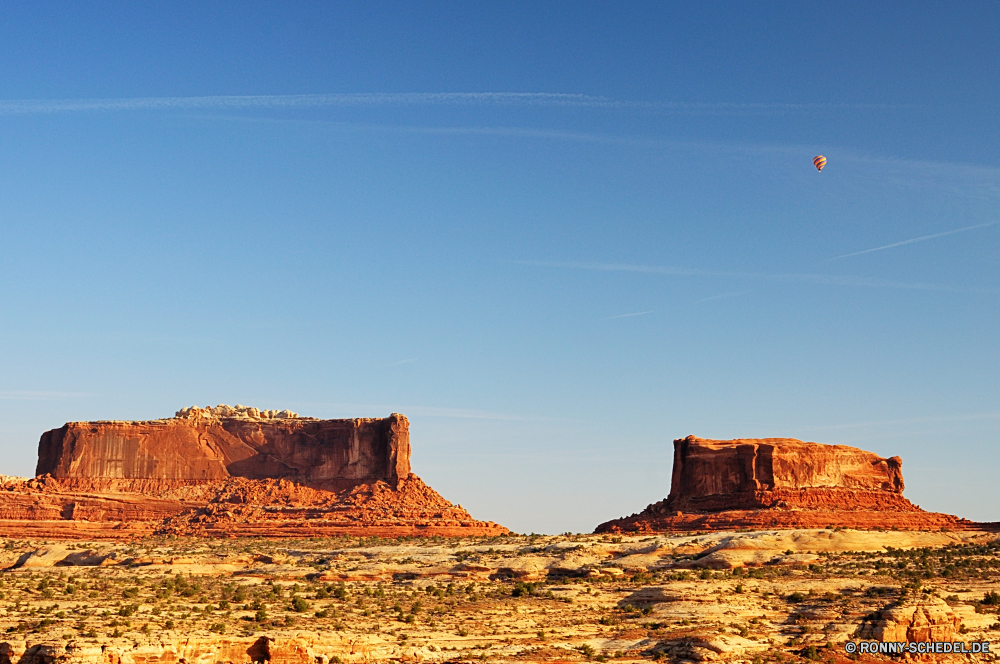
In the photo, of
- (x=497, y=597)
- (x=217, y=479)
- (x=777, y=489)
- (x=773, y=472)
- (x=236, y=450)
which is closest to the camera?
(x=497, y=597)

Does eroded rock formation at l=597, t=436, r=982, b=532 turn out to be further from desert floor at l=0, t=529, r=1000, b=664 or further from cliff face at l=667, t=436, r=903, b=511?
desert floor at l=0, t=529, r=1000, b=664

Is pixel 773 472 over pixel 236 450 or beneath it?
beneath

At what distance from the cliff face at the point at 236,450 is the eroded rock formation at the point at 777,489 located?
76.0 feet

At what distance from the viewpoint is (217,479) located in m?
96.6

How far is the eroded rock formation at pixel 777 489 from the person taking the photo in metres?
75.3

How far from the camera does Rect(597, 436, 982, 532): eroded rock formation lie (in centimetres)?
7531

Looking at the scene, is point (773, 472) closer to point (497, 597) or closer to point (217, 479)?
point (497, 597)

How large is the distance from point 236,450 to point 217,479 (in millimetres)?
3216

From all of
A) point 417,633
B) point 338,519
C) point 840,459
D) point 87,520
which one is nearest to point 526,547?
point 338,519

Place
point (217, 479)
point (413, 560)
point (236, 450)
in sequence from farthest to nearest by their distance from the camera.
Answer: point (236, 450) → point (217, 479) → point (413, 560)

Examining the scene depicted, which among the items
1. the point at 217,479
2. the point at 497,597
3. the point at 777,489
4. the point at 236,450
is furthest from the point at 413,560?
the point at 236,450

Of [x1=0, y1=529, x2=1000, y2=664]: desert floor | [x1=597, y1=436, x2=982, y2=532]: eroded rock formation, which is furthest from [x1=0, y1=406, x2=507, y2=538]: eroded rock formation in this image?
[x1=597, y1=436, x2=982, y2=532]: eroded rock formation

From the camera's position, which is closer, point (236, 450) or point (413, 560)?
point (413, 560)

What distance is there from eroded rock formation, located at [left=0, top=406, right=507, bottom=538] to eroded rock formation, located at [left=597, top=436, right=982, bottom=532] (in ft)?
50.7
